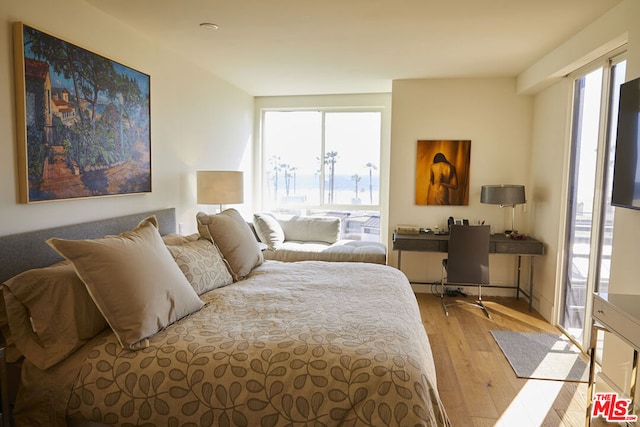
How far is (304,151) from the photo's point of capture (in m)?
6.05

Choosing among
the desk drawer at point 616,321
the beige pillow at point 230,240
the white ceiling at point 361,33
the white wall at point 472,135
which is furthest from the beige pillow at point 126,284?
the white wall at point 472,135

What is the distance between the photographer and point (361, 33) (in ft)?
10.7

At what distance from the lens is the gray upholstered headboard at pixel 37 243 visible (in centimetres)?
207

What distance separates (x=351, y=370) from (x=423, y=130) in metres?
3.83

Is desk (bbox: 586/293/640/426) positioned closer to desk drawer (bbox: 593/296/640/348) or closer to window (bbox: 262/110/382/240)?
desk drawer (bbox: 593/296/640/348)

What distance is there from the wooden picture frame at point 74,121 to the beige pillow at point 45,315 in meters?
0.70

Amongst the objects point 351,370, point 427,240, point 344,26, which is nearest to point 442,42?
point 344,26

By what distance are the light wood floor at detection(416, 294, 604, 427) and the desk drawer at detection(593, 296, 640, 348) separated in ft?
2.27

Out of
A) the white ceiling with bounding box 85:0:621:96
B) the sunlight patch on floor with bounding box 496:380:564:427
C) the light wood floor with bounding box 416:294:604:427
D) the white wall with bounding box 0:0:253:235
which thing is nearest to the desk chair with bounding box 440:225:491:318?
the light wood floor with bounding box 416:294:604:427

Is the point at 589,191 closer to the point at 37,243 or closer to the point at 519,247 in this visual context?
the point at 519,247

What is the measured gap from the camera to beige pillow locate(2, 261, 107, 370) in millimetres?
1744

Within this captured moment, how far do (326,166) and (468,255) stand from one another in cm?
255

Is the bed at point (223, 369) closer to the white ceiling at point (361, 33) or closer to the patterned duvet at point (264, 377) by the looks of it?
the patterned duvet at point (264, 377)

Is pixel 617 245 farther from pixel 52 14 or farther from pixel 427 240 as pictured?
pixel 52 14
